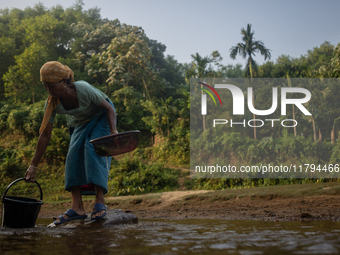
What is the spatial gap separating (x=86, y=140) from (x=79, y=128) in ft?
0.72

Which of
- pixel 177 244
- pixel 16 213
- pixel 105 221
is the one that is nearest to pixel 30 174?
pixel 16 213

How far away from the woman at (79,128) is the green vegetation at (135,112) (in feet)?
21.0

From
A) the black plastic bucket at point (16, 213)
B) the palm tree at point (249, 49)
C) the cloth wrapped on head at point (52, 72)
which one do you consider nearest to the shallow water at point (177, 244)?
the black plastic bucket at point (16, 213)

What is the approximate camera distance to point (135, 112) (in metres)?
17.5

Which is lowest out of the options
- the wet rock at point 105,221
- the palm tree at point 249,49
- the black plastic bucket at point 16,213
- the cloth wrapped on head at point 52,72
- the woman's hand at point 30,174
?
the wet rock at point 105,221

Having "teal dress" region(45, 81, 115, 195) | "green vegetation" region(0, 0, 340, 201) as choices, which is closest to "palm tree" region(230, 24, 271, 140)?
"green vegetation" region(0, 0, 340, 201)

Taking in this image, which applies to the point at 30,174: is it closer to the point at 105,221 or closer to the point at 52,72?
the point at 105,221

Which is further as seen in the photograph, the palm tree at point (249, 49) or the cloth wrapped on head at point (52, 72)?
the palm tree at point (249, 49)

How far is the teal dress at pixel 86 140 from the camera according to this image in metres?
3.17

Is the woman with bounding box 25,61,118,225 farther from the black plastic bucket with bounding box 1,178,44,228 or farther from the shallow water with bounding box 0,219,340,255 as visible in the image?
the shallow water with bounding box 0,219,340,255

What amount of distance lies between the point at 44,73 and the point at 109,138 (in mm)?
977

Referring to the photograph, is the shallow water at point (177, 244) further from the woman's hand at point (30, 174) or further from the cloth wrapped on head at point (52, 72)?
the cloth wrapped on head at point (52, 72)

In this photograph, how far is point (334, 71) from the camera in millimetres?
13117

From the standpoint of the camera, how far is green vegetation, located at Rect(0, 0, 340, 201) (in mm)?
11242
